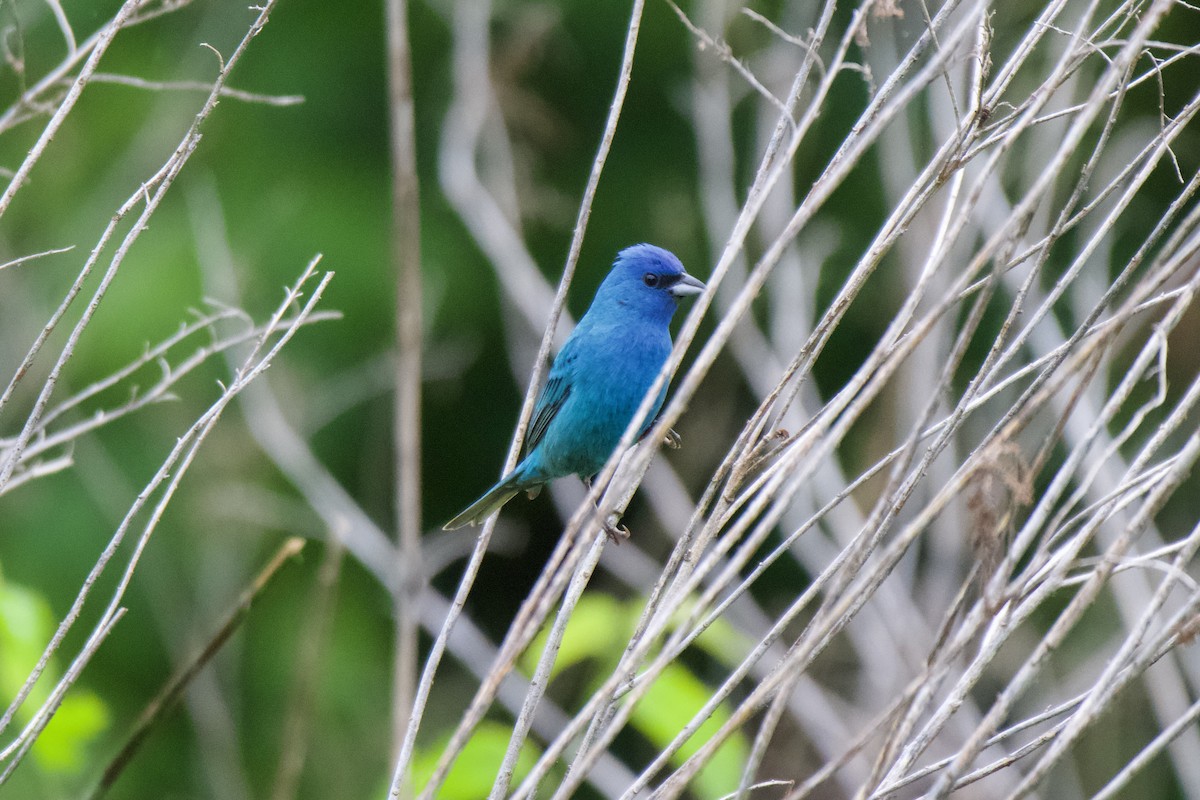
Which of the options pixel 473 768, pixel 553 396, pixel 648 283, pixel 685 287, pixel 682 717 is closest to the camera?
pixel 473 768

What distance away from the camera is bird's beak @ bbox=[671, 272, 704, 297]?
395cm

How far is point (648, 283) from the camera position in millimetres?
4086

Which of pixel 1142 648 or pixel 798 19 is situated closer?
pixel 1142 648

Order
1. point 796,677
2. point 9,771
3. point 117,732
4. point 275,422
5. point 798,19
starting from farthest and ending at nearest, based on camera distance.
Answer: point 117,732 < point 798,19 < point 275,422 < point 9,771 < point 796,677

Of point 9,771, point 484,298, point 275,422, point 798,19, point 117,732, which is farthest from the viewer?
point 484,298

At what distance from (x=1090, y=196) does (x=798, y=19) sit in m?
1.66

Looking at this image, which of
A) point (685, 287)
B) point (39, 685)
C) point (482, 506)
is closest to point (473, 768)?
point (39, 685)

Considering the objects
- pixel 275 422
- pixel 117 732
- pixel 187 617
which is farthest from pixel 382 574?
pixel 117 732

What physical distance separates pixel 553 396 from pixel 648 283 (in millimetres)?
523

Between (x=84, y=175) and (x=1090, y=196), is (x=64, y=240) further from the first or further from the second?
(x=1090, y=196)

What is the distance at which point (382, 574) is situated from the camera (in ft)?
15.1

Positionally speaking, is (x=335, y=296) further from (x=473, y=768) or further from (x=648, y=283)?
(x=473, y=768)

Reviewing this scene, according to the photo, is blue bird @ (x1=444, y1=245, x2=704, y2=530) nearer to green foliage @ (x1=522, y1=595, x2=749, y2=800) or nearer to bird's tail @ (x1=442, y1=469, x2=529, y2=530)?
bird's tail @ (x1=442, y1=469, x2=529, y2=530)

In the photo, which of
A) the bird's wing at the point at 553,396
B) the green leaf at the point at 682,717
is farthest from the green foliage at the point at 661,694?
the bird's wing at the point at 553,396
